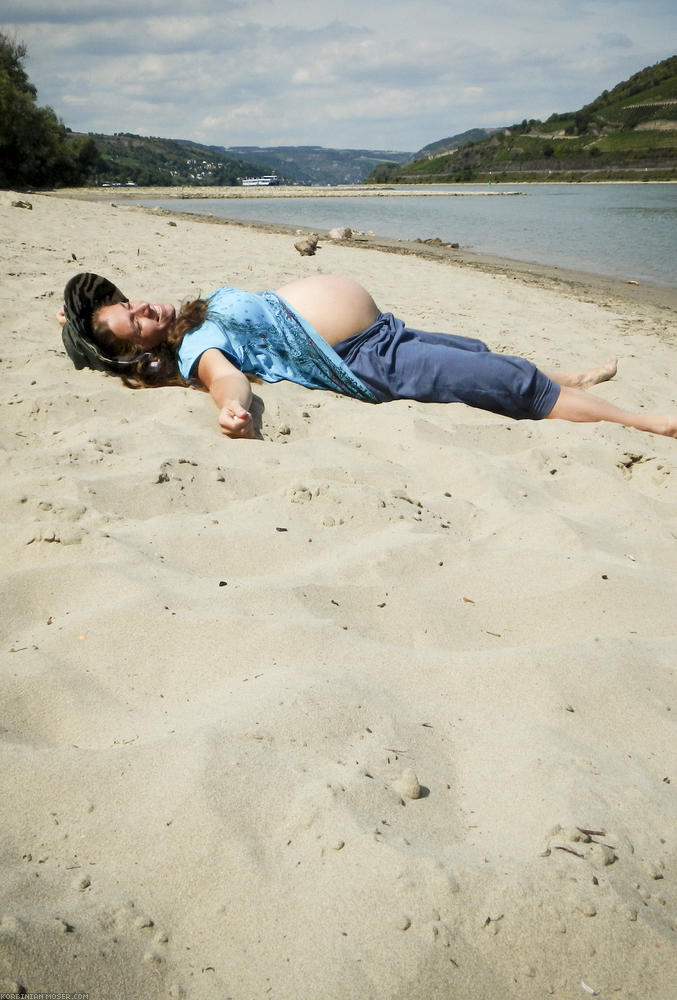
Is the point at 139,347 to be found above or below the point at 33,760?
above

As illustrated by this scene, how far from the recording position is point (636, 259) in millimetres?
10898

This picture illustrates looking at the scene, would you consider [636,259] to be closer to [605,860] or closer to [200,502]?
[200,502]

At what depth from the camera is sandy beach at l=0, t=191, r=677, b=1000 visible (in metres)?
0.96

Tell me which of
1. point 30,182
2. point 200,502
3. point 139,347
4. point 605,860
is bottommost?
point 605,860

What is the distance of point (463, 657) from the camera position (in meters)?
1.57

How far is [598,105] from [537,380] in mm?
120853

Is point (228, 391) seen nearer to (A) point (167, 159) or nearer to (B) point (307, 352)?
(B) point (307, 352)

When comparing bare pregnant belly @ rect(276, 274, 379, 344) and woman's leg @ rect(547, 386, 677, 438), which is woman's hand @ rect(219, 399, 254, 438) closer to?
bare pregnant belly @ rect(276, 274, 379, 344)

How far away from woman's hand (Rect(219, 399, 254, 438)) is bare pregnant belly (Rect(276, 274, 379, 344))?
88cm

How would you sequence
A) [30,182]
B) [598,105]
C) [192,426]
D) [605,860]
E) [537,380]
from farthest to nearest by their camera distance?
[598,105] → [30,182] → [537,380] → [192,426] → [605,860]

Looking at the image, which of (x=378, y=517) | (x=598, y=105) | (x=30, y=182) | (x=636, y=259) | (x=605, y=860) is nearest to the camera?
(x=605, y=860)

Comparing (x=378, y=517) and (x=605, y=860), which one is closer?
(x=605, y=860)

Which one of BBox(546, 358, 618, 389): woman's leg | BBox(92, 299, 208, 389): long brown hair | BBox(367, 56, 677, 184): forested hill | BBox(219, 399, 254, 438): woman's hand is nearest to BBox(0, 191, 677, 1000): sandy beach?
BBox(219, 399, 254, 438): woman's hand

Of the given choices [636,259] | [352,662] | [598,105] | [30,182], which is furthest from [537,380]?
[598,105]
